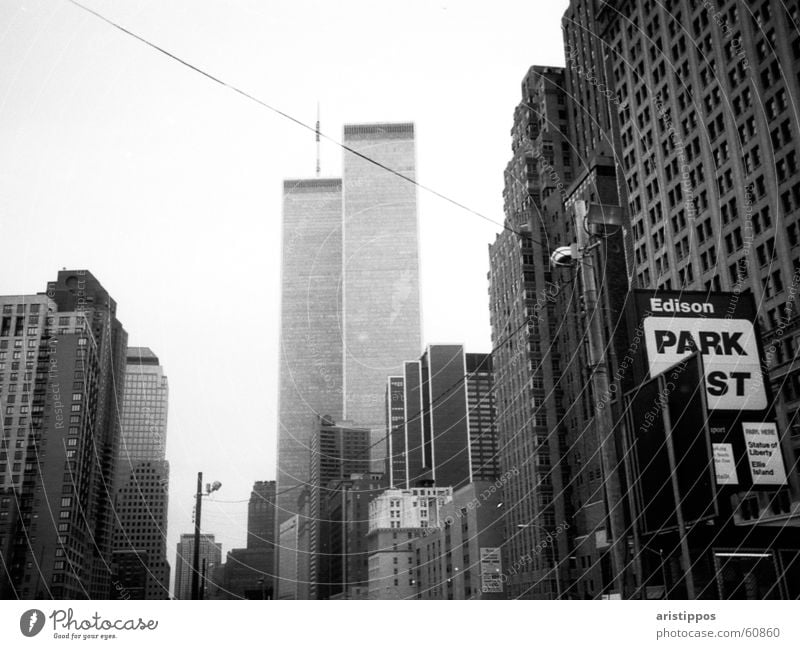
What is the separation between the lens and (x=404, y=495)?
8844 centimetres

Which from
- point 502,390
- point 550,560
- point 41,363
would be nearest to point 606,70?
point 502,390

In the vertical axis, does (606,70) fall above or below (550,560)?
above

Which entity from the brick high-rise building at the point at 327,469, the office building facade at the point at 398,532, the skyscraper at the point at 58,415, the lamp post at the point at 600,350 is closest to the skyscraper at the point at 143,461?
the skyscraper at the point at 58,415

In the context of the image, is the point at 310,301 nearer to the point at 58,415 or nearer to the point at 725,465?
the point at 58,415

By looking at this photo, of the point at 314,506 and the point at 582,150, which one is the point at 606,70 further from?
the point at 314,506

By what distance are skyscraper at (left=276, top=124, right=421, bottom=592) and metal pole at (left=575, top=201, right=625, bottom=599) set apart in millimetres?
14587

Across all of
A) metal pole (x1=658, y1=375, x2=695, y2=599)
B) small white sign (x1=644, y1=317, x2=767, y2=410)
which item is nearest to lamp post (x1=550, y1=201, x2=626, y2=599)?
metal pole (x1=658, y1=375, x2=695, y2=599)

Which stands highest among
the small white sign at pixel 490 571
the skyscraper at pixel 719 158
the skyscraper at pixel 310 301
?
the skyscraper at pixel 719 158

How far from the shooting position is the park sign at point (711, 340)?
995 centimetres

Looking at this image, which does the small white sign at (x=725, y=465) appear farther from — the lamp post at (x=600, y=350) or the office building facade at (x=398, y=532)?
the office building facade at (x=398, y=532)

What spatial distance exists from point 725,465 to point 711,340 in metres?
1.72

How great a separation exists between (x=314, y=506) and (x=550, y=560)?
72.7 m

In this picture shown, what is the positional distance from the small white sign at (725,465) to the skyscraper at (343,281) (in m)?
14.3

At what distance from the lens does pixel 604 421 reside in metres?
7.00
